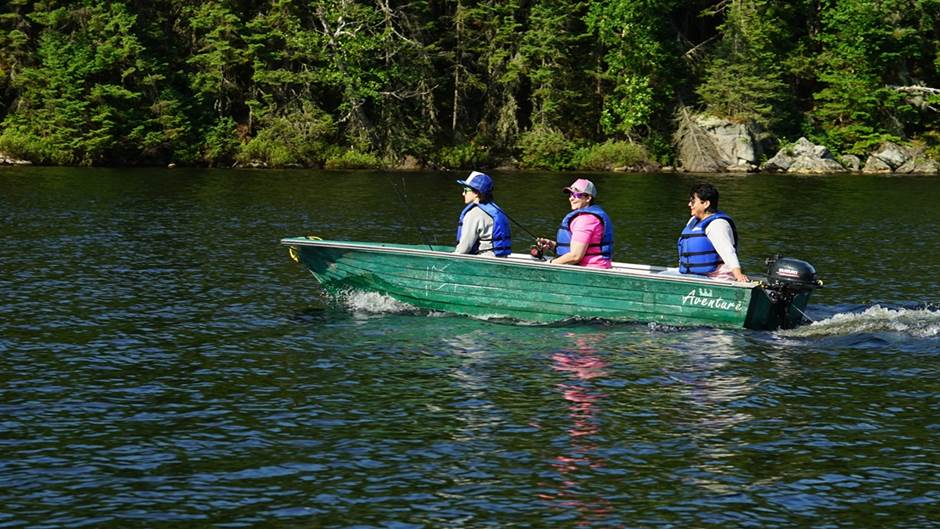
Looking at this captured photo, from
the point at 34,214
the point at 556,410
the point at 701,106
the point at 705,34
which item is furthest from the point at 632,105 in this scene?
the point at 556,410

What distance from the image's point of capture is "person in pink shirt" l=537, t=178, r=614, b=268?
54.3 ft

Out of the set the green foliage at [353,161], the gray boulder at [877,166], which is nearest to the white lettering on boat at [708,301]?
the green foliage at [353,161]

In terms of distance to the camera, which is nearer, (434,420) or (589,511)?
(589,511)

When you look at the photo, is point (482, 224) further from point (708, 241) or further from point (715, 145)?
point (715, 145)

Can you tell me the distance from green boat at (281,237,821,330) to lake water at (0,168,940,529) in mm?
260

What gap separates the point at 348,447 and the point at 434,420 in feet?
3.85

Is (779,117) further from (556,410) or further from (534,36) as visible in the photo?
(556,410)

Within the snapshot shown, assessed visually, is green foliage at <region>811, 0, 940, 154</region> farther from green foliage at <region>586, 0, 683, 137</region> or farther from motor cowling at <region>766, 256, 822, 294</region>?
motor cowling at <region>766, 256, 822, 294</region>

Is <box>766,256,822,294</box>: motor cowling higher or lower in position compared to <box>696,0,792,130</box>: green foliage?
lower

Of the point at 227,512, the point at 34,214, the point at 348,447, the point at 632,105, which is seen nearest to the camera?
the point at 227,512

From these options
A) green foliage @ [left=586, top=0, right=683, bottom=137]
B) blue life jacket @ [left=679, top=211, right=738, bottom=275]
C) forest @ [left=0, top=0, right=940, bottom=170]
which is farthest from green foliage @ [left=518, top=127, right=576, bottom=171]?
blue life jacket @ [left=679, top=211, right=738, bottom=275]

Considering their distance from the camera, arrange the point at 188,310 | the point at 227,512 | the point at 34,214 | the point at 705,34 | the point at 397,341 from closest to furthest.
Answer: the point at 227,512
the point at 397,341
the point at 188,310
the point at 34,214
the point at 705,34

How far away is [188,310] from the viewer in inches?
693

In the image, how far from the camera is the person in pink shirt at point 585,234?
1656 centimetres
